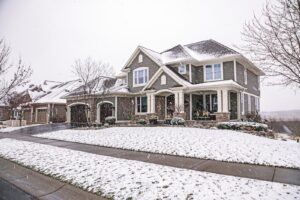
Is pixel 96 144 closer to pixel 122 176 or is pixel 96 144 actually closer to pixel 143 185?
pixel 122 176

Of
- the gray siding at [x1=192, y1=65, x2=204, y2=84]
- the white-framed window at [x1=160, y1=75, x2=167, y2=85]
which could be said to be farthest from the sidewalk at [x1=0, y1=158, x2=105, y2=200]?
the gray siding at [x1=192, y1=65, x2=204, y2=84]

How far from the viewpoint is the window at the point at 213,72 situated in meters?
19.4

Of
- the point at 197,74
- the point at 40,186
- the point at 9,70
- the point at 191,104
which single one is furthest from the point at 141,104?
the point at 40,186

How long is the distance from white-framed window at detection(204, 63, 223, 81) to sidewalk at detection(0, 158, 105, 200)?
54.8 feet

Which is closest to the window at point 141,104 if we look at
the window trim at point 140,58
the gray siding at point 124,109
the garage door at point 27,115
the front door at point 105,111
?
the gray siding at point 124,109

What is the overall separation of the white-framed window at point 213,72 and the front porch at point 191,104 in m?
Answer: 1.44

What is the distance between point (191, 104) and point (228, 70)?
4441 mm

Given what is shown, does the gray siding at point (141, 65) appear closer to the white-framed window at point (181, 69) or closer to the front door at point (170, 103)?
the white-framed window at point (181, 69)

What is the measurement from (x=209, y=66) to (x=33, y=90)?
31.6m

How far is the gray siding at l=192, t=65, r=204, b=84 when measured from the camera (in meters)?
20.4

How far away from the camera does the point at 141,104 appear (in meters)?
22.2

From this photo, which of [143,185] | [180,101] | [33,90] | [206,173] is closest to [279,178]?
[206,173]

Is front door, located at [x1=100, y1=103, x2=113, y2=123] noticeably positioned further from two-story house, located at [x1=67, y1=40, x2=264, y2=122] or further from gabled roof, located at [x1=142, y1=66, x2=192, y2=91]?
gabled roof, located at [x1=142, y1=66, x2=192, y2=91]

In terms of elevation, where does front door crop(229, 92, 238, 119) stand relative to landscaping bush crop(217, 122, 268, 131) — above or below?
above
